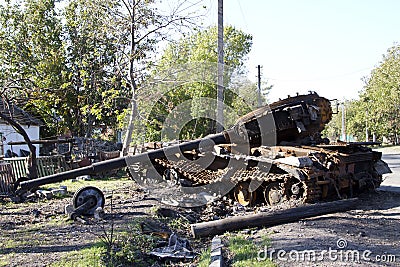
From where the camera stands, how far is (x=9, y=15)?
2983 cm

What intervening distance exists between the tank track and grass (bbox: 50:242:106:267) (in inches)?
159

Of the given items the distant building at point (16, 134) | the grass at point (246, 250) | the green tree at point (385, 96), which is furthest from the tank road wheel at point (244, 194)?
the green tree at point (385, 96)

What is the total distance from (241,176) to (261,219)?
96.2 inches

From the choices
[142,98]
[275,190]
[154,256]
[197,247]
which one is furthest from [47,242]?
[142,98]

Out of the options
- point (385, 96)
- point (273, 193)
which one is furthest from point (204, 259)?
point (385, 96)

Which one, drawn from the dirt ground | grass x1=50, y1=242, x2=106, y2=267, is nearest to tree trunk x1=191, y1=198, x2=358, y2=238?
the dirt ground

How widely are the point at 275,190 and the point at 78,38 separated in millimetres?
22585

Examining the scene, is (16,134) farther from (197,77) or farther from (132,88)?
(132,88)

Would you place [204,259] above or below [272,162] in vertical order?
below

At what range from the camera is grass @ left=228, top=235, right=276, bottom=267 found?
5.64m

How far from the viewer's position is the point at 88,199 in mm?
9031

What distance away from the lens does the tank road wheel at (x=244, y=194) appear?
10.2 metres

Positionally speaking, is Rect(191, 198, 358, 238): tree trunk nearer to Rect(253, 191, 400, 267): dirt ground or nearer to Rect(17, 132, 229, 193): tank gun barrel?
Rect(253, 191, 400, 267): dirt ground

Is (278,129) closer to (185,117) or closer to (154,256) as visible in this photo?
(154,256)
